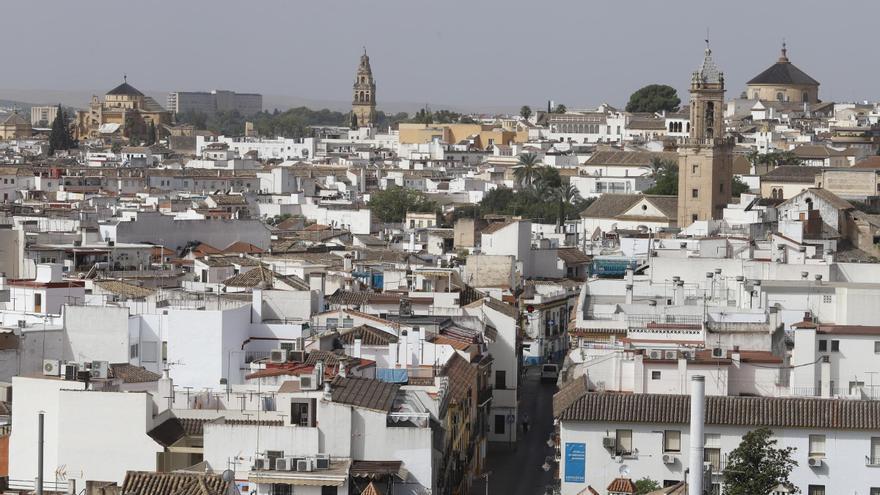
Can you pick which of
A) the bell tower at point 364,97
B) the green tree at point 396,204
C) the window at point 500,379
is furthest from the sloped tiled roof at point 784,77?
the window at point 500,379

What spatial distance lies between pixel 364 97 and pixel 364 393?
511 feet

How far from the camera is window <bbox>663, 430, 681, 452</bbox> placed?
28172 mm

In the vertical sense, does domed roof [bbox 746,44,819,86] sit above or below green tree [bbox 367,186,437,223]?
above

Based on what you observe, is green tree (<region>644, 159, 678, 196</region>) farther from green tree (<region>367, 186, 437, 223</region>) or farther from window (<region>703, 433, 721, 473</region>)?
window (<region>703, 433, 721, 473</region>)

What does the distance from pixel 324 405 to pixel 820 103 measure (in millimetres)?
130111

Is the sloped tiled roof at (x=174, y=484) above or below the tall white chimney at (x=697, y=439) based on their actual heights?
below

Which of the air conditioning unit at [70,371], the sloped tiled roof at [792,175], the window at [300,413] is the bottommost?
the window at [300,413]

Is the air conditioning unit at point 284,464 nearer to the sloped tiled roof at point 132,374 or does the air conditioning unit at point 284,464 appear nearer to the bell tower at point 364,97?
the sloped tiled roof at point 132,374

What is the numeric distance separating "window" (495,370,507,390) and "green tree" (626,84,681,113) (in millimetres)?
113892

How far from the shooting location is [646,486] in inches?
1094

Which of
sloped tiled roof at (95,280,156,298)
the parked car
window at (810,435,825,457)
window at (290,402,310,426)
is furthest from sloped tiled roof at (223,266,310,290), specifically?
window at (290,402,310,426)

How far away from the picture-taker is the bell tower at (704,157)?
75688 mm

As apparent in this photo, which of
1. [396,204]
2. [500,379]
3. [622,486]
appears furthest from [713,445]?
[396,204]

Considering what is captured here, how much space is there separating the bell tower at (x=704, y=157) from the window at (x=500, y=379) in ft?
118
